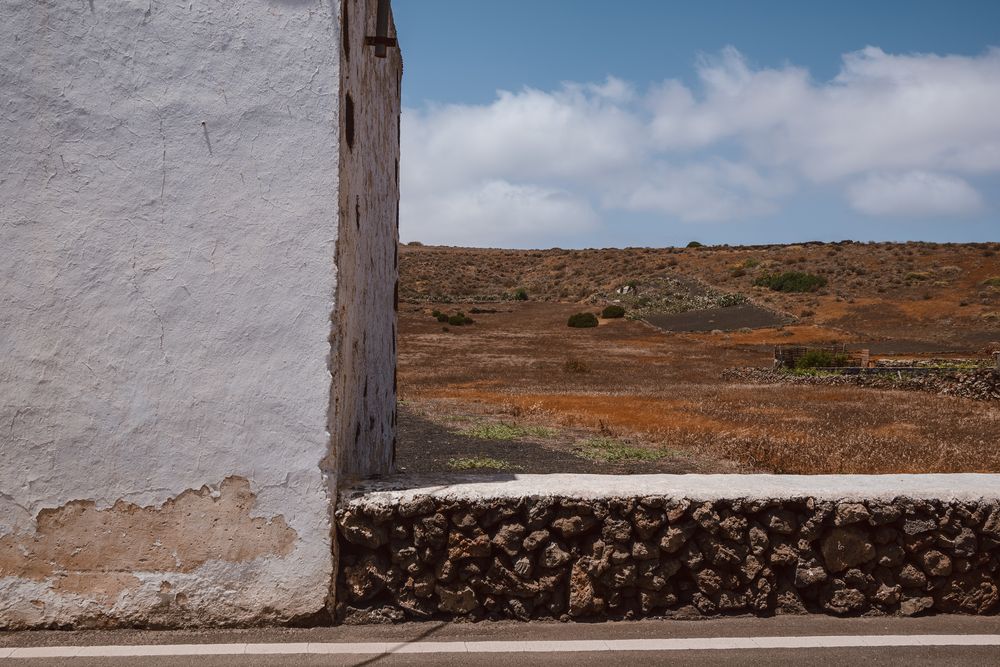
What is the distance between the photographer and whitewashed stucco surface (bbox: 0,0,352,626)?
13.6 feet

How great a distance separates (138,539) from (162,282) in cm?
125

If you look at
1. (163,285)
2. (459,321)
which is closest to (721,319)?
(459,321)

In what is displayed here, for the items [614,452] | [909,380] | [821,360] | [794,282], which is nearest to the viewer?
[614,452]

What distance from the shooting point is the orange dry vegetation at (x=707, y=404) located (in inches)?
462

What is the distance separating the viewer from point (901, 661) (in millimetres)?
3951

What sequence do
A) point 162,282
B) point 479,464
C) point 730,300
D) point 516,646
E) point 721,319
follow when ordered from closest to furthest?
point 516,646
point 162,282
point 479,464
point 721,319
point 730,300

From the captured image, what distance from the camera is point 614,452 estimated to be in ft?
39.7

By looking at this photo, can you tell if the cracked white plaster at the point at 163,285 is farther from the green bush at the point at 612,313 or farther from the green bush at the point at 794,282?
the green bush at the point at 794,282

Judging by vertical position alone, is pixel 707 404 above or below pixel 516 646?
below

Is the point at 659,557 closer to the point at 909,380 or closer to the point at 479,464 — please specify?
the point at 479,464

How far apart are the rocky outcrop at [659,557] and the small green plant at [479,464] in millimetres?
5497

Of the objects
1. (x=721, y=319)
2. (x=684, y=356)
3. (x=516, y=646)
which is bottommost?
(x=516, y=646)

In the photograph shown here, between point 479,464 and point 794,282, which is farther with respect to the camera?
point 794,282

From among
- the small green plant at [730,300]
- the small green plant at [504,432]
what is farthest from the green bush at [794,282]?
the small green plant at [504,432]
